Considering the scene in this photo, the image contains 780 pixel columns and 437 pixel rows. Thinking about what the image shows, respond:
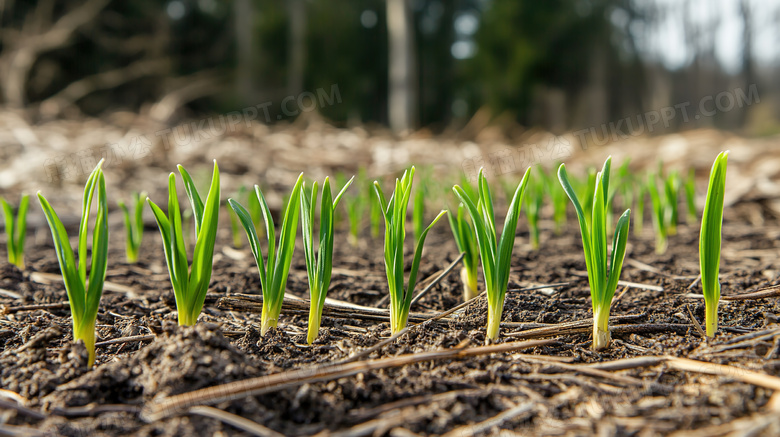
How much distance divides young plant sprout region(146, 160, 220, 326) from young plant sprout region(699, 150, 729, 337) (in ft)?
3.31

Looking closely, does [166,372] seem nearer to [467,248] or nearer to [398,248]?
[398,248]

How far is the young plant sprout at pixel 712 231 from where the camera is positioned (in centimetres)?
103

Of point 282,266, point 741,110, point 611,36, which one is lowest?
point 282,266

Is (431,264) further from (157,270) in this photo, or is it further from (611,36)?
(611,36)

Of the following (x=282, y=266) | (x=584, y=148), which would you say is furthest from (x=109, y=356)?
(x=584, y=148)

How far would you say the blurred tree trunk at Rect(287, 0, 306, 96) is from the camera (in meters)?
17.1

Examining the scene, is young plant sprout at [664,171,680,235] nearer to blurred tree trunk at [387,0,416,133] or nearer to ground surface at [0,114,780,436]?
ground surface at [0,114,780,436]

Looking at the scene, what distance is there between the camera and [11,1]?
13.0 meters

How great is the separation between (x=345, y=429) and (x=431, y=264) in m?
1.15

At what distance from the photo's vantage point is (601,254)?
108 cm

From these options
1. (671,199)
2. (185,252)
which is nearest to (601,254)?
(185,252)

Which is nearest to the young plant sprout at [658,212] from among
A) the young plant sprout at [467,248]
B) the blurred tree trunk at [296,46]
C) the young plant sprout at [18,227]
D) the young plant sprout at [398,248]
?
the young plant sprout at [467,248]

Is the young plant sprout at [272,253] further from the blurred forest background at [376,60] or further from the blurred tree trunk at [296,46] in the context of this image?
the blurred tree trunk at [296,46]

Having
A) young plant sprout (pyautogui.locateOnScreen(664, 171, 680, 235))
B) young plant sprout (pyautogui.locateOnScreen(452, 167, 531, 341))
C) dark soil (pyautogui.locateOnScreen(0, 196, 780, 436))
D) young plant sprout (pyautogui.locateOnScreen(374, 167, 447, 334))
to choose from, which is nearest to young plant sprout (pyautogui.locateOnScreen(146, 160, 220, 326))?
dark soil (pyautogui.locateOnScreen(0, 196, 780, 436))
